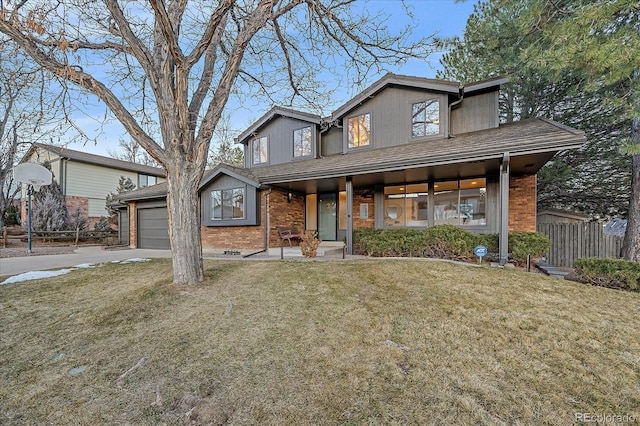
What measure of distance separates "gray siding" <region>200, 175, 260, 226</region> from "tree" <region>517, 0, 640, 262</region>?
9.01 m

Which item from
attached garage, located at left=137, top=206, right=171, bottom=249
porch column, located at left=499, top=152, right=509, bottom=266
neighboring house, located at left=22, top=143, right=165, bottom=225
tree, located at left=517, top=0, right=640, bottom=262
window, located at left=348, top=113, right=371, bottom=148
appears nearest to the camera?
tree, located at left=517, top=0, right=640, bottom=262

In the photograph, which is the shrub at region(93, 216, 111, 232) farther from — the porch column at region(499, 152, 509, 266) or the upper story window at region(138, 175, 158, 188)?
the porch column at region(499, 152, 509, 266)

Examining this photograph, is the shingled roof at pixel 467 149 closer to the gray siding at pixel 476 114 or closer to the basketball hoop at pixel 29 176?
the gray siding at pixel 476 114

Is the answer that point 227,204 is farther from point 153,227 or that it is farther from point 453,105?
point 453,105

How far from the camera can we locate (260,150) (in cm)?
1409

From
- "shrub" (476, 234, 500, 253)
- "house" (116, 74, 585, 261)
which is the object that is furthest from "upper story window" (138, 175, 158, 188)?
"shrub" (476, 234, 500, 253)

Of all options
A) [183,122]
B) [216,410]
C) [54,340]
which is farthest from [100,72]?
[216,410]

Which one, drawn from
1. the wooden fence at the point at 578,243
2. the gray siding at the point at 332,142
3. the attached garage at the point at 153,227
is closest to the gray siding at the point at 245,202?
the attached garage at the point at 153,227

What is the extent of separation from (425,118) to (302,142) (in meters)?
5.34

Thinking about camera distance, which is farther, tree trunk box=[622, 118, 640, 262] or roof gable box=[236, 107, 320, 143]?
roof gable box=[236, 107, 320, 143]

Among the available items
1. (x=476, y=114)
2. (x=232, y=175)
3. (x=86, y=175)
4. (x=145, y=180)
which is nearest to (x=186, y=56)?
(x=232, y=175)

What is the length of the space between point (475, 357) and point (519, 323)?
1169 mm

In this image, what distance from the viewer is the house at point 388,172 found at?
7664mm

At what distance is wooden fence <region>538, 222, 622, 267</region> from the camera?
817 centimetres
